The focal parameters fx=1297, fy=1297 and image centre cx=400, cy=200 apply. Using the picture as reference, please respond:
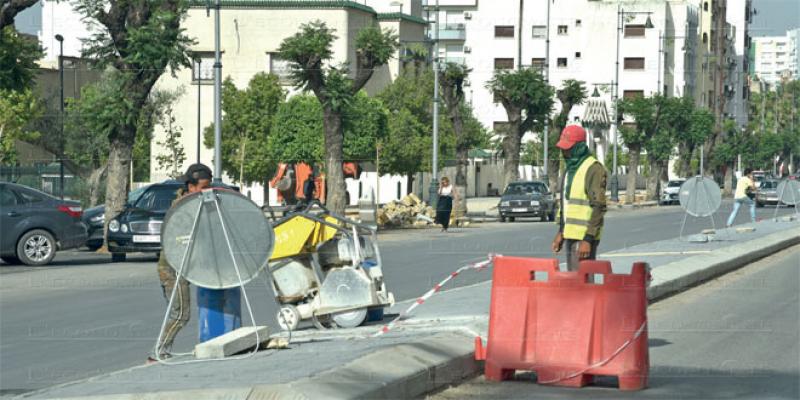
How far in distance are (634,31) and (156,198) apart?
8449 cm

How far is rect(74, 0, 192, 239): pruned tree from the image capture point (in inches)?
1133

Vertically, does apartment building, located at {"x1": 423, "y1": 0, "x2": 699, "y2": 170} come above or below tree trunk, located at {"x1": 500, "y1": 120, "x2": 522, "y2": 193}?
above

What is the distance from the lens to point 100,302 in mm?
16562

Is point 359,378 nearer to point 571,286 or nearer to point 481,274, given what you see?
point 571,286

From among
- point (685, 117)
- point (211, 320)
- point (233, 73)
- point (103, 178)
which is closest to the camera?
point (211, 320)

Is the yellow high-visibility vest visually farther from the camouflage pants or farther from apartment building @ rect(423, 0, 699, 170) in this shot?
apartment building @ rect(423, 0, 699, 170)

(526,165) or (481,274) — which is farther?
(526,165)

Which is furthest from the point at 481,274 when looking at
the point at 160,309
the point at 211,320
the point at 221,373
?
the point at 221,373

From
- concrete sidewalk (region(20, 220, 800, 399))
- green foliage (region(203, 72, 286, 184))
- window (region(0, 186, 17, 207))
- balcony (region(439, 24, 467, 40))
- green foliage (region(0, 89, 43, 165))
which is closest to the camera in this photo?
concrete sidewalk (region(20, 220, 800, 399))

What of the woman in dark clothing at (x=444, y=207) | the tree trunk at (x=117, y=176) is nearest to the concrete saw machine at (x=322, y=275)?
the tree trunk at (x=117, y=176)

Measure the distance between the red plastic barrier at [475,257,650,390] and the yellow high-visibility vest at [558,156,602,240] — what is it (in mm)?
1883

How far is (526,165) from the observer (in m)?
98.3

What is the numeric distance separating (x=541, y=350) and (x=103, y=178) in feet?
151

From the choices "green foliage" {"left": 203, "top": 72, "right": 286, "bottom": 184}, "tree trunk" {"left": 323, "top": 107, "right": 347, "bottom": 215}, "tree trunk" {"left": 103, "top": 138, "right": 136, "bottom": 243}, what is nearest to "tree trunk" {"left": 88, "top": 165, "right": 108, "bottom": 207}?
"tree trunk" {"left": 323, "top": 107, "right": 347, "bottom": 215}
